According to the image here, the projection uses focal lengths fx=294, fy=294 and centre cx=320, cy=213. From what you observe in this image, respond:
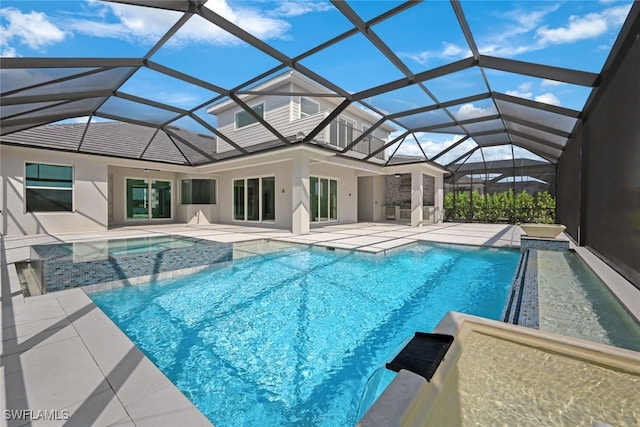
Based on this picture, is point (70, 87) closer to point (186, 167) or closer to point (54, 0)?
point (54, 0)

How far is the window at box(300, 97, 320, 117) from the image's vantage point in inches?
498

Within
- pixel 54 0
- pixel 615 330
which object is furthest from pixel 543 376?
pixel 54 0

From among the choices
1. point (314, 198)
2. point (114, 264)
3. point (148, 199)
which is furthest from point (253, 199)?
point (114, 264)

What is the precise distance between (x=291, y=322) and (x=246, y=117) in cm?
1212

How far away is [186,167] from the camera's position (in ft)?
48.0

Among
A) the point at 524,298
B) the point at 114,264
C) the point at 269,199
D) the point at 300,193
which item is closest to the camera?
the point at 524,298

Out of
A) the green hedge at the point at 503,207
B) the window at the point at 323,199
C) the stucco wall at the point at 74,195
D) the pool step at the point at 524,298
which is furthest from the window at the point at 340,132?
the stucco wall at the point at 74,195

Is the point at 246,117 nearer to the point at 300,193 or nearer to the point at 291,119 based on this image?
the point at 291,119

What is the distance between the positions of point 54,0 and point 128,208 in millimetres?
12486

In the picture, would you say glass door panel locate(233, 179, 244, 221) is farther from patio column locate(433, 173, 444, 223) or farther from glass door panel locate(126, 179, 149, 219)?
patio column locate(433, 173, 444, 223)

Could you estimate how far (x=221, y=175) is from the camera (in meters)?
15.5

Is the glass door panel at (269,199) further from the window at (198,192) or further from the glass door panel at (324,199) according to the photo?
the window at (198,192)

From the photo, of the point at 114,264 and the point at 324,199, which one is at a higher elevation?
the point at 324,199

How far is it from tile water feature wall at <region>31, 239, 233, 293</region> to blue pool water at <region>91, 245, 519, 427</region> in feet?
1.67
